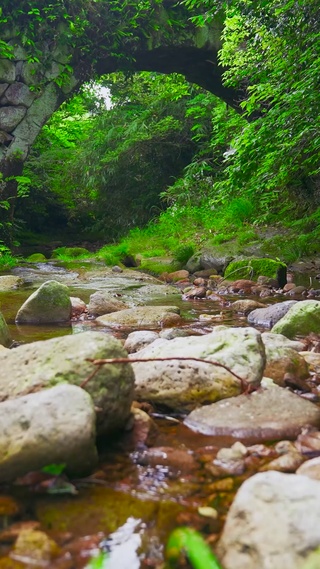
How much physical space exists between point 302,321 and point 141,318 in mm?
1656

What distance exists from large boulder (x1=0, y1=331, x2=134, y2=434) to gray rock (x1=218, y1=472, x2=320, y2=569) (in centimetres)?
72

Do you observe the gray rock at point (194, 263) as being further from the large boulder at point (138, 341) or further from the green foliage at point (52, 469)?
the green foliage at point (52, 469)

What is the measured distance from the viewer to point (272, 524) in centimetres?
108

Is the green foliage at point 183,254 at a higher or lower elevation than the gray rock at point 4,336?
lower

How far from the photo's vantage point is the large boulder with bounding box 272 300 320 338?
3.90 m

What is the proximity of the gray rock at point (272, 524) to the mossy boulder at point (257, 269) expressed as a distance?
6.66 meters

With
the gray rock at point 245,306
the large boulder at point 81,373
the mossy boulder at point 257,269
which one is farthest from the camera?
Result: the mossy boulder at point 257,269

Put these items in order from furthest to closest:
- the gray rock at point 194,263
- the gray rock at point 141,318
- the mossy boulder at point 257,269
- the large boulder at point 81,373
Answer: the gray rock at point 194,263, the mossy boulder at point 257,269, the gray rock at point 141,318, the large boulder at point 81,373

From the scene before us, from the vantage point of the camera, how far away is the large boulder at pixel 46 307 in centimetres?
490

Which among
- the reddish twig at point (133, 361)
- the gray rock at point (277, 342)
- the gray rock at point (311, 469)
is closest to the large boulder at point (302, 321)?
the gray rock at point (277, 342)

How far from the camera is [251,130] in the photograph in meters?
6.16

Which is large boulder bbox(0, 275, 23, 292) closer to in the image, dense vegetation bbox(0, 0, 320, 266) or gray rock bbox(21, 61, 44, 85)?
dense vegetation bbox(0, 0, 320, 266)

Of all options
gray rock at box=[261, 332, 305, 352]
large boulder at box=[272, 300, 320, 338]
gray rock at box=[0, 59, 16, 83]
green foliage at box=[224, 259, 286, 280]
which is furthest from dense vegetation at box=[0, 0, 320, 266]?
gray rock at box=[261, 332, 305, 352]

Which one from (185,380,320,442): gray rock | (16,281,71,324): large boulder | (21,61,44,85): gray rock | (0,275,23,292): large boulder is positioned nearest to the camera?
(185,380,320,442): gray rock
